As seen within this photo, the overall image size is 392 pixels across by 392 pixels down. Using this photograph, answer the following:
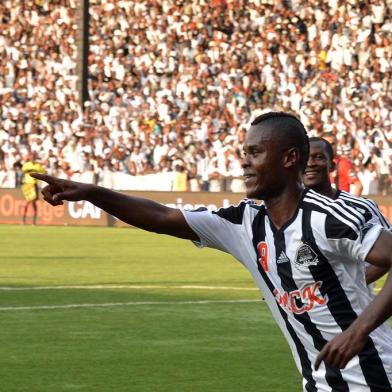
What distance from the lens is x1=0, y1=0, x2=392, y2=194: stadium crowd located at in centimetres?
3334

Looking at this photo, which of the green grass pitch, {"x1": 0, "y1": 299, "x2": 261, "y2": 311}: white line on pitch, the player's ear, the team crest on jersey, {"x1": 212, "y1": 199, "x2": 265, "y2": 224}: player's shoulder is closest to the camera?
the team crest on jersey

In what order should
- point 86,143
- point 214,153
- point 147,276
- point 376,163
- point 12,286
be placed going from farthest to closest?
1. point 86,143
2. point 214,153
3. point 376,163
4. point 147,276
5. point 12,286

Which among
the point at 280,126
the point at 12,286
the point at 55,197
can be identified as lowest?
the point at 12,286

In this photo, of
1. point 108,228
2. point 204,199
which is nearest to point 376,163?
point 204,199

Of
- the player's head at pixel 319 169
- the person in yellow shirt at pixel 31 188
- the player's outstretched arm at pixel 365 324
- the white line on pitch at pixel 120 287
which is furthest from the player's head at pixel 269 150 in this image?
the person in yellow shirt at pixel 31 188

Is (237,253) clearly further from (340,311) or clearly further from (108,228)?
(108,228)

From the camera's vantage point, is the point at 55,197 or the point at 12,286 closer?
the point at 55,197

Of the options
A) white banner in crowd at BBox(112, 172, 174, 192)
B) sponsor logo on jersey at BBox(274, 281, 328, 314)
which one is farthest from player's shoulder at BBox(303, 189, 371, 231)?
white banner in crowd at BBox(112, 172, 174, 192)

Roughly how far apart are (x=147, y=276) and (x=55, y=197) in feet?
44.1

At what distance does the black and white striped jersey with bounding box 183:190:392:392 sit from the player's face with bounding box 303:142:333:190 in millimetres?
4687

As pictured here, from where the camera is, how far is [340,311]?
4.79 m

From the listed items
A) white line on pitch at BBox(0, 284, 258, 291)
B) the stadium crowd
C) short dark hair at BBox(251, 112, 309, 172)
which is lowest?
white line on pitch at BBox(0, 284, 258, 291)

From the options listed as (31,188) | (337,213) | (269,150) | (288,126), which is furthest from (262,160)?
(31,188)

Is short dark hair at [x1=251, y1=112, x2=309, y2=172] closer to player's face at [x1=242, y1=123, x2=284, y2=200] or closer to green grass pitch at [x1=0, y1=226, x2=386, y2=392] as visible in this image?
player's face at [x1=242, y1=123, x2=284, y2=200]
